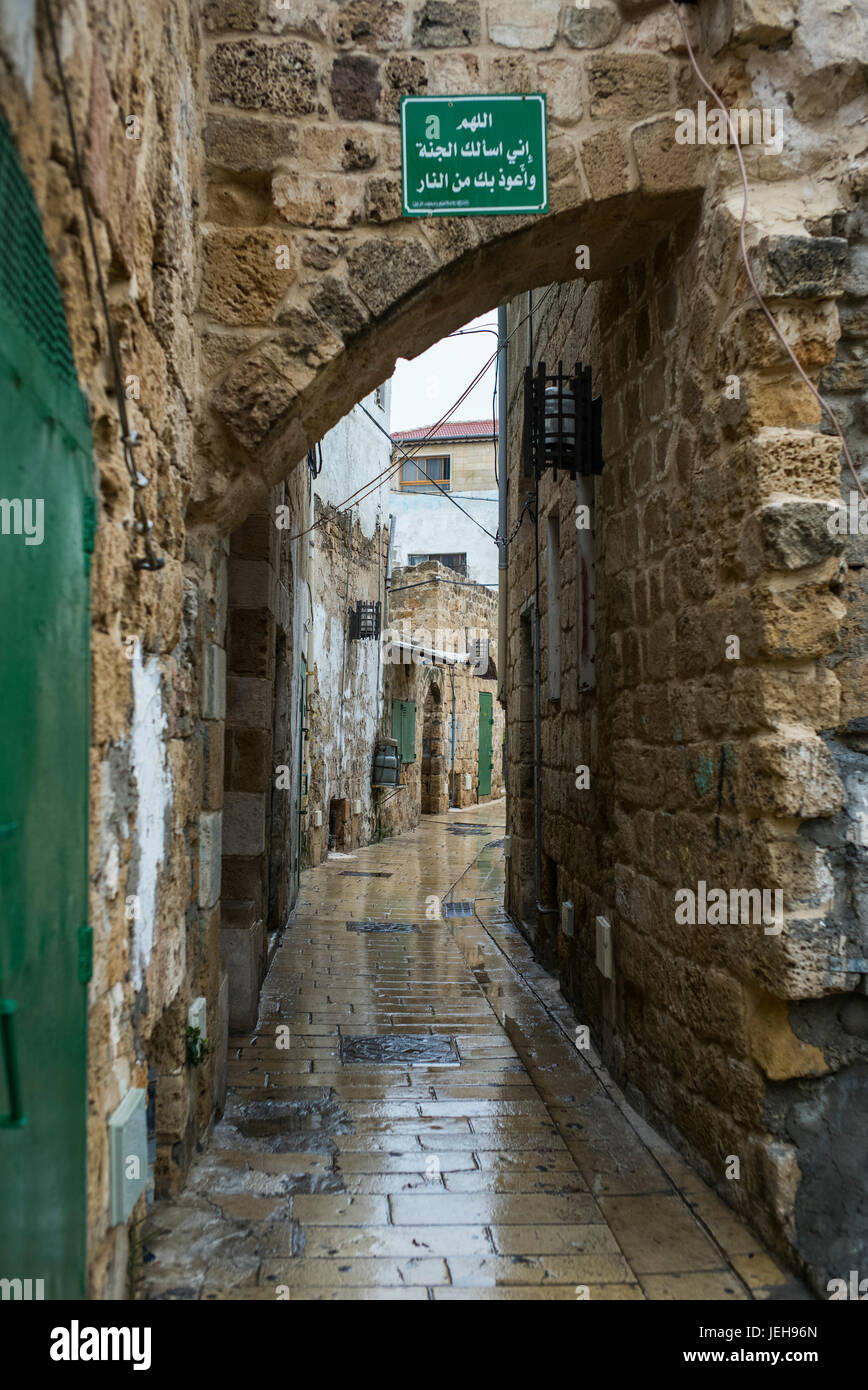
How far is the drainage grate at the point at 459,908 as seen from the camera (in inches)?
300

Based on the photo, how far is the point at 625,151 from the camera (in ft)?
9.71

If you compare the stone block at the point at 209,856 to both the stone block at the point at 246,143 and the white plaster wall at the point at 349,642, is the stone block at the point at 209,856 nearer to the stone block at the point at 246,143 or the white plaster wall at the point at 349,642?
the stone block at the point at 246,143

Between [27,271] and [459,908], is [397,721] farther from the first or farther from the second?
[27,271]

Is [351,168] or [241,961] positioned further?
[241,961]

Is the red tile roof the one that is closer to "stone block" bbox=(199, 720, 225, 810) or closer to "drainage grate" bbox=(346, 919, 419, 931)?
"drainage grate" bbox=(346, 919, 419, 931)

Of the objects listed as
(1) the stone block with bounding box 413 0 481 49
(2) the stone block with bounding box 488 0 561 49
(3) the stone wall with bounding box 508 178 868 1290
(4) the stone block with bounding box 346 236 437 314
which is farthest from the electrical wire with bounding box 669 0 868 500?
(4) the stone block with bounding box 346 236 437 314

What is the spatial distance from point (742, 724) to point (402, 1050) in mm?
2290

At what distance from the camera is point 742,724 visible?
2.71m

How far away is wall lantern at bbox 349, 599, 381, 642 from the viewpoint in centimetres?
1226

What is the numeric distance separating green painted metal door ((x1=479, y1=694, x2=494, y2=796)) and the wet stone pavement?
14999 millimetres

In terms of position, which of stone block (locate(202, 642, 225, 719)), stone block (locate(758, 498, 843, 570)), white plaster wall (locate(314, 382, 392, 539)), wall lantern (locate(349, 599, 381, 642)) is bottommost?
stone block (locate(202, 642, 225, 719))

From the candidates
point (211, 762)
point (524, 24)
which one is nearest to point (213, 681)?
point (211, 762)

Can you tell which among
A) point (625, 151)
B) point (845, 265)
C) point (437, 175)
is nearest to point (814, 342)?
point (845, 265)

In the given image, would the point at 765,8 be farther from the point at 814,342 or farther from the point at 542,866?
the point at 542,866
